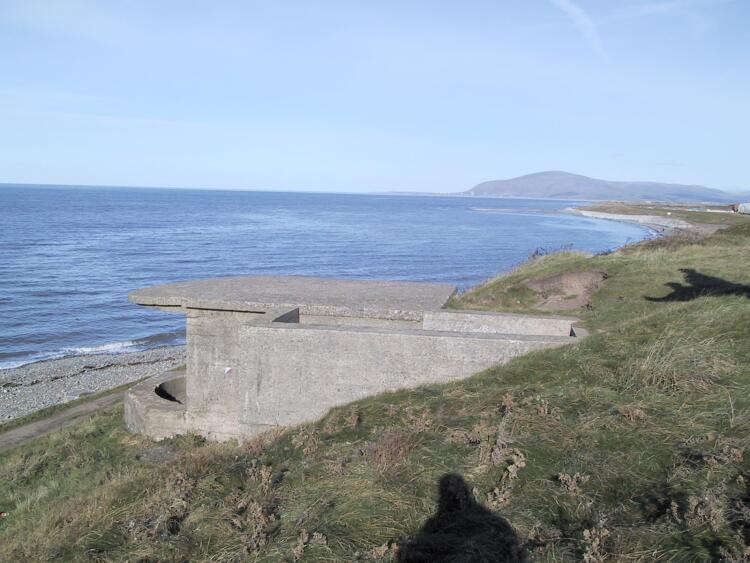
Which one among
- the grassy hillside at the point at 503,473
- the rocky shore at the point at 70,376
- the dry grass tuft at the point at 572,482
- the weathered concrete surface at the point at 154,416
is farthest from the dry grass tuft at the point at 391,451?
the rocky shore at the point at 70,376

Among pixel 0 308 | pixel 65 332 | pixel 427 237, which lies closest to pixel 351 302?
pixel 65 332

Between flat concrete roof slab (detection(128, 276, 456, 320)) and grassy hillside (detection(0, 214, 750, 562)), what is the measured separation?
1.89 m

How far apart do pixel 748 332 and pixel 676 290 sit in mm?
6325

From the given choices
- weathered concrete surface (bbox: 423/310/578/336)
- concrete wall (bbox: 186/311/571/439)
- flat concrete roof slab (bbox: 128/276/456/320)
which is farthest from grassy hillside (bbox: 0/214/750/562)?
flat concrete roof slab (bbox: 128/276/456/320)

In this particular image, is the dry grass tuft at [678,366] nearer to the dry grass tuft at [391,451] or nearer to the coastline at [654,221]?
the dry grass tuft at [391,451]

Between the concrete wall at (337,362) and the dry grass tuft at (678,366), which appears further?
the concrete wall at (337,362)

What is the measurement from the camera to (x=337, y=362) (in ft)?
23.6

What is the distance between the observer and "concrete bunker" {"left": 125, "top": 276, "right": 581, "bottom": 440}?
7.11m

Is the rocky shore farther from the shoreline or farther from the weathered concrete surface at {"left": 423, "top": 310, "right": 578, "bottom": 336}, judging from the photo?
the weathered concrete surface at {"left": 423, "top": 310, "right": 578, "bottom": 336}

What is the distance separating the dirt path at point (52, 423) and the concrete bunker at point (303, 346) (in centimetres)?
491

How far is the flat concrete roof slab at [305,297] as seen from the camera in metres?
8.50

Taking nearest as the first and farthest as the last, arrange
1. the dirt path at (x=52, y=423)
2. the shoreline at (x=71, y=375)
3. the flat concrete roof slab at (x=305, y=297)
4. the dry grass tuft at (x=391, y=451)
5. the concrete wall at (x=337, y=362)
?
1. the dry grass tuft at (x=391, y=451)
2. the concrete wall at (x=337, y=362)
3. the flat concrete roof slab at (x=305, y=297)
4. the dirt path at (x=52, y=423)
5. the shoreline at (x=71, y=375)

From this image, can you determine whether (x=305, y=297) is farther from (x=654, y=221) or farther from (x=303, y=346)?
(x=654, y=221)

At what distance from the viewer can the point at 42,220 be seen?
288 ft
